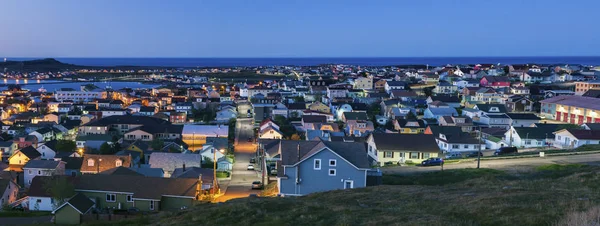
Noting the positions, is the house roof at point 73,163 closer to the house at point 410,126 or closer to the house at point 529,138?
the house at point 410,126

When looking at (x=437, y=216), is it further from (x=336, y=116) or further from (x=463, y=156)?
(x=336, y=116)

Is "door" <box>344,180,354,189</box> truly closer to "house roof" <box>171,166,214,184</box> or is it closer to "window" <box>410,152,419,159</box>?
"house roof" <box>171,166,214,184</box>

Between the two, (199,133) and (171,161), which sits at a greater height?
(199,133)

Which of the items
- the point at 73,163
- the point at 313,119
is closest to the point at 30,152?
the point at 73,163

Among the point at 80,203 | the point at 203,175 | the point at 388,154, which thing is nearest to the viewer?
the point at 80,203

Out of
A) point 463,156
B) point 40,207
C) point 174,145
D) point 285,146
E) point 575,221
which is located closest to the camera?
point 575,221

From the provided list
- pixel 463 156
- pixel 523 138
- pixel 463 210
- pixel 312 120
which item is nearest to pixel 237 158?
pixel 312 120

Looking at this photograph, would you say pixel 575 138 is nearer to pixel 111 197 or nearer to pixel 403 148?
pixel 403 148

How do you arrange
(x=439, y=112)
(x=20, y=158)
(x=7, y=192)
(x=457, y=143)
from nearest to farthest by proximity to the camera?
(x=7, y=192)
(x=20, y=158)
(x=457, y=143)
(x=439, y=112)
